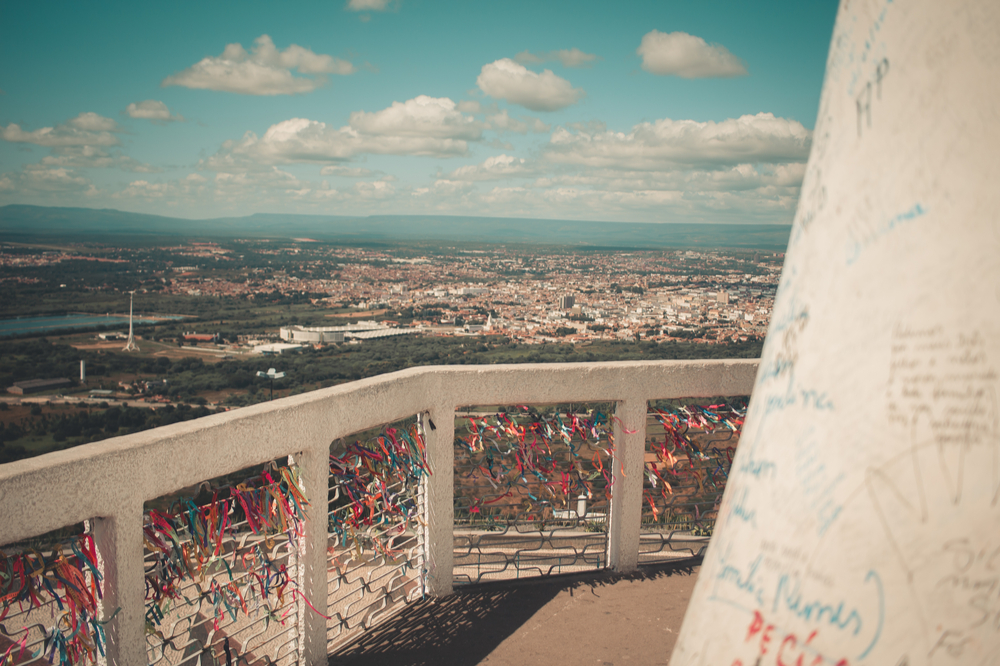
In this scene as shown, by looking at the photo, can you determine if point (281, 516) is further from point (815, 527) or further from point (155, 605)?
point (815, 527)

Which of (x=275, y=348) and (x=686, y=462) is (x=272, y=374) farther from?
(x=686, y=462)

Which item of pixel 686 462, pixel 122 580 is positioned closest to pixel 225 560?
pixel 122 580

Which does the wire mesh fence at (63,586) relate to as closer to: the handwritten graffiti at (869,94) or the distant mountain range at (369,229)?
the handwritten graffiti at (869,94)

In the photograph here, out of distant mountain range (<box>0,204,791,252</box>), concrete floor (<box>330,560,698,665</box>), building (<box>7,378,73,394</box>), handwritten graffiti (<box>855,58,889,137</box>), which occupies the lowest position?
building (<box>7,378,73,394</box>)

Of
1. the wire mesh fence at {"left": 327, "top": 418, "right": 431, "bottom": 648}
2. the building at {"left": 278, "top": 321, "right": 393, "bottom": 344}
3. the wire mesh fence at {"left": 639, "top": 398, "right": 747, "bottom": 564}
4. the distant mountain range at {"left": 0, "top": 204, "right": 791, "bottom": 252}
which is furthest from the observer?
the distant mountain range at {"left": 0, "top": 204, "right": 791, "bottom": 252}

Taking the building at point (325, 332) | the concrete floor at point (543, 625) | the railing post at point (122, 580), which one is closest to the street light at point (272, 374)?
the building at point (325, 332)

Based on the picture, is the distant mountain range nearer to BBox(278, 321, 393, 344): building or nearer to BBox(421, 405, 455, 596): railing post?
BBox(278, 321, 393, 344): building

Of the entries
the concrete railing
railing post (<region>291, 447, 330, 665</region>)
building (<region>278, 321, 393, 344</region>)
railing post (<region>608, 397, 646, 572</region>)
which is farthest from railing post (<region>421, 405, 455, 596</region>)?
building (<region>278, 321, 393, 344</region>)
